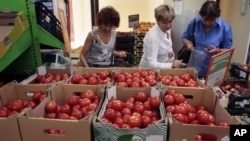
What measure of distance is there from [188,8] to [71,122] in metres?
3.72

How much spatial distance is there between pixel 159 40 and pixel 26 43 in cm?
117

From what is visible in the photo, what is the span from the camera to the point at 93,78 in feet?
5.94

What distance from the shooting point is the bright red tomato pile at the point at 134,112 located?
1.29 meters

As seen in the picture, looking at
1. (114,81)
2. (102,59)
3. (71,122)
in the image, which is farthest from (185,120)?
(102,59)

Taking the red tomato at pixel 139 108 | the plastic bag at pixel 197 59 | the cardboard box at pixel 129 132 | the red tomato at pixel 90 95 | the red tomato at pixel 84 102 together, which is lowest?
the cardboard box at pixel 129 132

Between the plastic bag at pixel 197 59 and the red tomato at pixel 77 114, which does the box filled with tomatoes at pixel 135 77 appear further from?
the plastic bag at pixel 197 59

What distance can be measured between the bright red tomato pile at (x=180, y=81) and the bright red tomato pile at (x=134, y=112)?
0.27 metres

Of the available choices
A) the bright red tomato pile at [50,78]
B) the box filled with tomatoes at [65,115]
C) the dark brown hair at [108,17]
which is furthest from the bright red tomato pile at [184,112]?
the dark brown hair at [108,17]

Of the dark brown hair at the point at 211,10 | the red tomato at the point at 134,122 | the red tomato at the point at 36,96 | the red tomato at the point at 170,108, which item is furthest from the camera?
the dark brown hair at the point at 211,10

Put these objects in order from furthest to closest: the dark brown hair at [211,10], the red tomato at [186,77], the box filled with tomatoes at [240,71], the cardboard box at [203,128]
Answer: the box filled with tomatoes at [240,71] < the dark brown hair at [211,10] < the red tomato at [186,77] < the cardboard box at [203,128]

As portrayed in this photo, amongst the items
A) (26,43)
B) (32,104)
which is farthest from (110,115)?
(26,43)

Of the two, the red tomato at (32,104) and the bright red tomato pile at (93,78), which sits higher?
the bright red tomato pile at (93,78)

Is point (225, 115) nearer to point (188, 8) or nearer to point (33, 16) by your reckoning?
point (33, 16)

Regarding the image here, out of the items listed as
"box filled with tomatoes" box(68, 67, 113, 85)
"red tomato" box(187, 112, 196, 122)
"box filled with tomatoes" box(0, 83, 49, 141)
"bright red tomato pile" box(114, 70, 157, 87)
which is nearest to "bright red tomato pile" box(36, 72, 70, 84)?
"box filled with tomatoes" box(68, 67, 113, 85)
